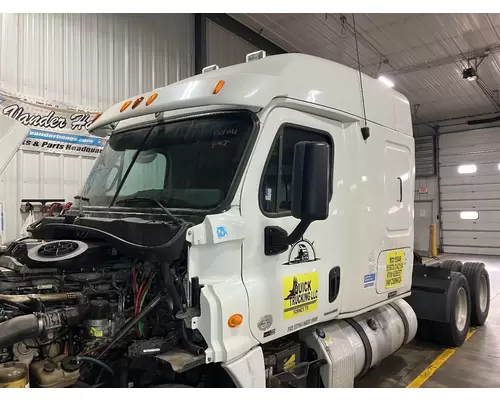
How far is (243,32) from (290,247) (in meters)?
7.32

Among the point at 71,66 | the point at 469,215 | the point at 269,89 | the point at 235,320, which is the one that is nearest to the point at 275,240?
the point at 235,320

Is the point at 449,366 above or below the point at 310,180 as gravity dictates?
below

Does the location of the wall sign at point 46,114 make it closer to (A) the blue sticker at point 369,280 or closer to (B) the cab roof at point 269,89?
(B) the cab roof at point 269,89

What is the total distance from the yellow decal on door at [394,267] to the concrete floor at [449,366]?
3.64ft

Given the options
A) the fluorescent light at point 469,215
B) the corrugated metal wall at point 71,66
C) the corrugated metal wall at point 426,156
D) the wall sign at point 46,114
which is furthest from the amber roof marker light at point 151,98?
the corrugated metal wall at point 426,156

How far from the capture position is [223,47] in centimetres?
887

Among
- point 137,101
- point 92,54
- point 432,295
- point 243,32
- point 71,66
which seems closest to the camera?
point 137,101

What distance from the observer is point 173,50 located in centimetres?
812

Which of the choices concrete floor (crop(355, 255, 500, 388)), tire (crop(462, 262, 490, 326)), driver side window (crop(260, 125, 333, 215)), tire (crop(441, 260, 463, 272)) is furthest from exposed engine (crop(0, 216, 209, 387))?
tire (crop(462, 262, 490, 326))

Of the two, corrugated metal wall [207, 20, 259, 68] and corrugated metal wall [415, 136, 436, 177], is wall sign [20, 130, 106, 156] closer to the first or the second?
corrugated metal wall [207, 20, 259, 68]

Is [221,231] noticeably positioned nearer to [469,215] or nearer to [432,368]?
[432,368]

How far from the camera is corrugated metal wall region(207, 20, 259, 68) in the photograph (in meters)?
8.58

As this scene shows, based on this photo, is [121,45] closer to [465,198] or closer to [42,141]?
[42,141]
